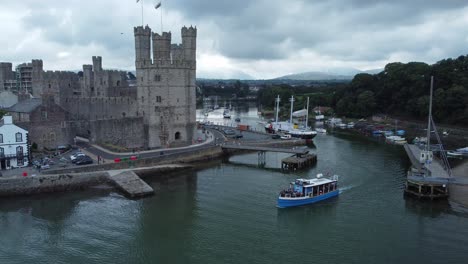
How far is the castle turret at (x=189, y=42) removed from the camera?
52.7m

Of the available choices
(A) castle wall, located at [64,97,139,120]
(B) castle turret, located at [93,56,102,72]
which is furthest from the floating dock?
(B) castle turret, located at [93,56,102,72]

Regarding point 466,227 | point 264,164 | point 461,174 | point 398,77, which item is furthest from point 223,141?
point 398,77

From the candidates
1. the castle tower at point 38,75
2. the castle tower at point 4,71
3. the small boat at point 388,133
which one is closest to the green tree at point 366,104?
the small boat at point 388,133

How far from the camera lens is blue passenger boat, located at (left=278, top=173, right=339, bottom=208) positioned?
32.7 meters

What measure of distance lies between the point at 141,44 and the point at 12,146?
19718 millimetres

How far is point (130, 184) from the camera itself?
36188 millimetres

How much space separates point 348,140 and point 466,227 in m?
41.7

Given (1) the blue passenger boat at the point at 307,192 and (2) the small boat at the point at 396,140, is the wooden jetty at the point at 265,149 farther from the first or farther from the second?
(2) the small boat at the point at 396,140

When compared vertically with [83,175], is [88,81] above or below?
A: above

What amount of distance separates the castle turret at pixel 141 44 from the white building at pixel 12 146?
16.8m

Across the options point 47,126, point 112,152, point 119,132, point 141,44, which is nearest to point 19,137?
point 47,126

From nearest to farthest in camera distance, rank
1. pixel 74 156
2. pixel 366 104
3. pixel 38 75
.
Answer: pixel 74 156
pixel 38 75
pixel 366 104

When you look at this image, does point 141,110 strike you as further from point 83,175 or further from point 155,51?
point 83,175

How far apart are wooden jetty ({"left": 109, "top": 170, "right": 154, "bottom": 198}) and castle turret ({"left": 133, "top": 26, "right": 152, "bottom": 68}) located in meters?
16.7
